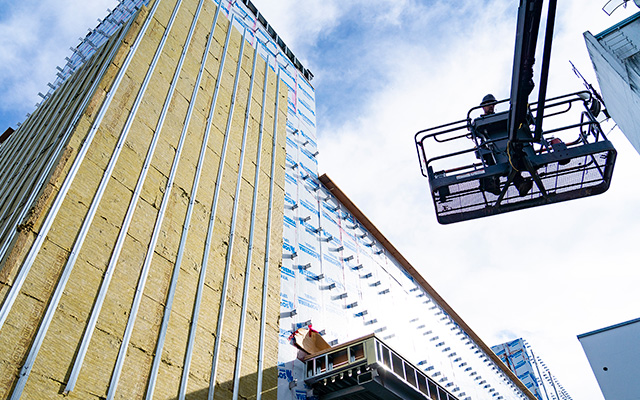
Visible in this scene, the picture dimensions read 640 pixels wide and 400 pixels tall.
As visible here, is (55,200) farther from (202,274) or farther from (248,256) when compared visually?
(248,256)

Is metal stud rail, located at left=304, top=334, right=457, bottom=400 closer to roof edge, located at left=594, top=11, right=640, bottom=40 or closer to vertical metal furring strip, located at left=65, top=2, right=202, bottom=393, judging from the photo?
vertical metal furring strip, located at left=65, top=2, right=202, bottom=393

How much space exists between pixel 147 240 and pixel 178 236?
0.97 metres

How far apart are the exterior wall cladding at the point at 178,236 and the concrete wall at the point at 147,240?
0.12 feet

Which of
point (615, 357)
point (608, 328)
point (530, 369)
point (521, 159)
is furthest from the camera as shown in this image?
point (530, 369)

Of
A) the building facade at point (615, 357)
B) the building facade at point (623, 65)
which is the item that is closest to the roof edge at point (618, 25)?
the building facade at point (623, 65)

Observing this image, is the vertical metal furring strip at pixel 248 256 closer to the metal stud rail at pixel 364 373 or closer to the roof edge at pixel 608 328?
the metal stud rail at pixel 364 373

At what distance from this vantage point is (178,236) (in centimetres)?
1132

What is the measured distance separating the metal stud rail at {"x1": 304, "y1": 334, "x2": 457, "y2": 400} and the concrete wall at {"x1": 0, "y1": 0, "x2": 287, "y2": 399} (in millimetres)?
1384

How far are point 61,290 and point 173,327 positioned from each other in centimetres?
248

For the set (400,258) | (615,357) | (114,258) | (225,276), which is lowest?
(615,357)

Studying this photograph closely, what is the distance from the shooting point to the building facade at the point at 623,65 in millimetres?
11008

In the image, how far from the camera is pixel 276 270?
45.4 feet

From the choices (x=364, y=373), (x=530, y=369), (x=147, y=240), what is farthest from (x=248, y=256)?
(x=530, y=369)

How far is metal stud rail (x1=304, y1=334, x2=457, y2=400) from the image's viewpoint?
37.1 ft
